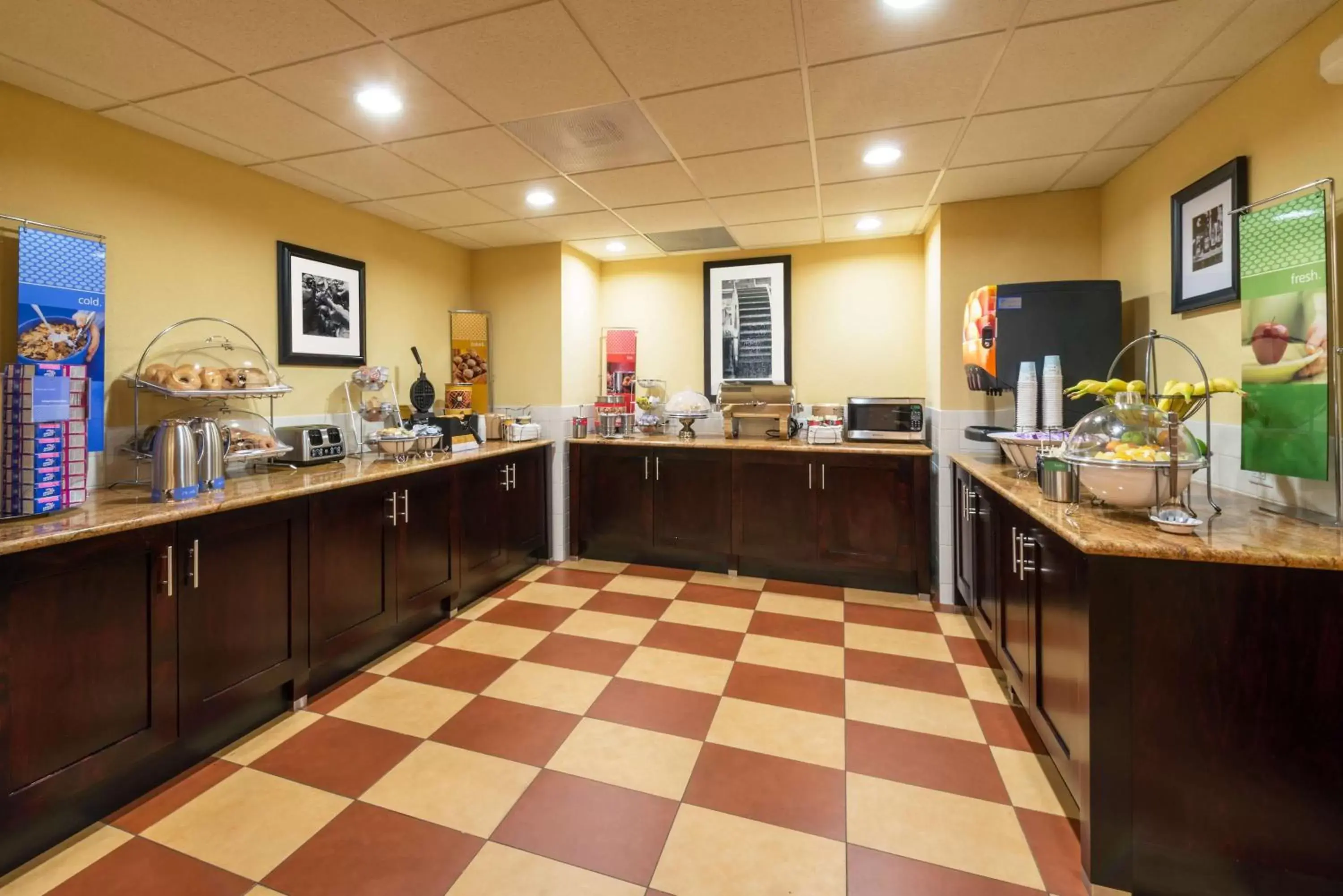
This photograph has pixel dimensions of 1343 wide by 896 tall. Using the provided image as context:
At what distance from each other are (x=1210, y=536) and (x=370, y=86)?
3.18 meters

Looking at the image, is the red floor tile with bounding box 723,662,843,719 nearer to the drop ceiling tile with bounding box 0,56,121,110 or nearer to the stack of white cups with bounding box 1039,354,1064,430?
the stack of white cups with bounding box 1039,354,1064,430

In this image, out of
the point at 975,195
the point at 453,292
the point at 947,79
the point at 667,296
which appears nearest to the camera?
the point at 947,79

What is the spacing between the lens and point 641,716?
238cm

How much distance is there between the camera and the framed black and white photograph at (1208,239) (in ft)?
7.18

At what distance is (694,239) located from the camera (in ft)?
14.7

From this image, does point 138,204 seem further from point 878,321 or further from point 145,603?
point 878,321

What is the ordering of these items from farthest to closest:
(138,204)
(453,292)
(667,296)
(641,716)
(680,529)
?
(667,296)
(453,292)
(680,529)
(138,204)
(641,716)

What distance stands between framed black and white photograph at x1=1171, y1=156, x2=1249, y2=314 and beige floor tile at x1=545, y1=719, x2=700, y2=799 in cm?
266

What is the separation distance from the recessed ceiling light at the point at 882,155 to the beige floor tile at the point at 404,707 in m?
3.19

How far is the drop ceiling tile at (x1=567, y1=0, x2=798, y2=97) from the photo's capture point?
1.81m

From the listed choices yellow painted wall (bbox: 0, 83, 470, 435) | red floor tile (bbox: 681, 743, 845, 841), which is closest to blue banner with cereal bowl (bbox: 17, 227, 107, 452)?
yellow painted wall (bbox: 0, 83, 470, 435)

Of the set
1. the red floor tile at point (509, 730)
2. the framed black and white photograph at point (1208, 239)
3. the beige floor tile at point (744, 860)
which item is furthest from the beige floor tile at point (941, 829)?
the framed black and white photograph at point (1208, 239)

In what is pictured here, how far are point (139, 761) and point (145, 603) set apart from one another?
0.52m

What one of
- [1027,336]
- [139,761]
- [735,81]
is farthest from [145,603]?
[1027,336]
